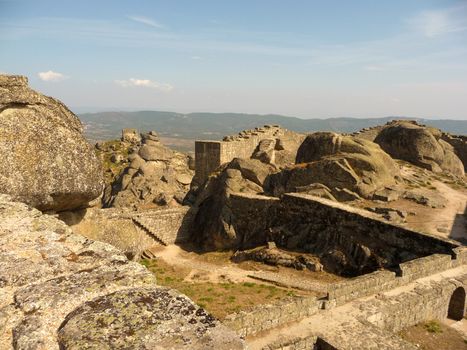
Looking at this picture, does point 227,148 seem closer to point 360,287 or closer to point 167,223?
point 167,223

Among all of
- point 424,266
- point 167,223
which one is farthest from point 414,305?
point 167,223

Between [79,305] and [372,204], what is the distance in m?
24.6

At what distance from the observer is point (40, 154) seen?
5988 millimetres

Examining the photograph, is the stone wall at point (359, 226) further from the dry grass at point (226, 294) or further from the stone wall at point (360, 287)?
the dry grass at point (226, 294)

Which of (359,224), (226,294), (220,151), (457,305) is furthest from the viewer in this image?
(220,151)

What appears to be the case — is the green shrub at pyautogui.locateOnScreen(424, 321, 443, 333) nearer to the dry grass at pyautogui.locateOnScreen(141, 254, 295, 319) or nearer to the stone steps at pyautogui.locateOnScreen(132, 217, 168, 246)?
the dry grass at pyautogui.locateOnScreen(141, 254, 295, 319)

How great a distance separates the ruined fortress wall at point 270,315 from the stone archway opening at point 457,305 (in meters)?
7.45

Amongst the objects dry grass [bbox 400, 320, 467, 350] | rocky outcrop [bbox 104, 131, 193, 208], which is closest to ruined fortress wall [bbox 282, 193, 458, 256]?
dry grass [bbox 400, 320, 467, 350]

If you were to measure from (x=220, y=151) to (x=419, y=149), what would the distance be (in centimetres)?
2079

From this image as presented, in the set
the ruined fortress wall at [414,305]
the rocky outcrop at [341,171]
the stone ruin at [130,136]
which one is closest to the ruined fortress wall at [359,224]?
the ruined fortress wall at [414,305]

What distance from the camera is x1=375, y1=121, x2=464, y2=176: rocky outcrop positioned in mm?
37938

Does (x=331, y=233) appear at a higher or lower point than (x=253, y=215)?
higher

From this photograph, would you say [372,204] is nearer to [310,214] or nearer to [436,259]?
[310,214]

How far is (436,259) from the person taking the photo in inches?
642
